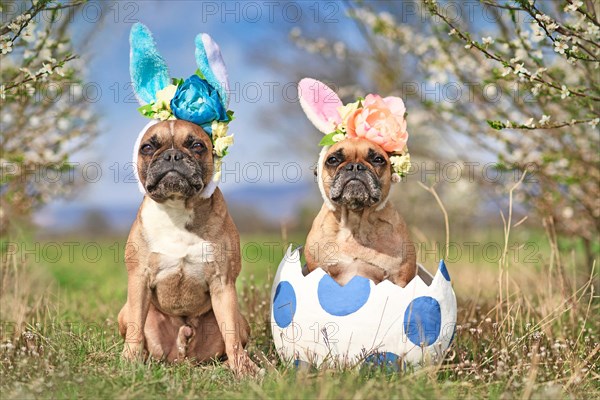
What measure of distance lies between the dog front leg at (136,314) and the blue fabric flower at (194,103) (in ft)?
3.23

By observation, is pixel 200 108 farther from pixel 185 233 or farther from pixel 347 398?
pixel 347 398

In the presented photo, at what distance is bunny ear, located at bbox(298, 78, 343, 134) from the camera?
4488 mm

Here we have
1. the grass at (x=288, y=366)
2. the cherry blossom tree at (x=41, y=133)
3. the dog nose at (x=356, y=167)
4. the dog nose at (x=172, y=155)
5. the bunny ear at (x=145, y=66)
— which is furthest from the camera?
the cherry blossom tree at (x=41, y=133)

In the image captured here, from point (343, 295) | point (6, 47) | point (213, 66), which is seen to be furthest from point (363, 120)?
point (6, 47)

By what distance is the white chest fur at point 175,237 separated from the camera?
4.15 metres

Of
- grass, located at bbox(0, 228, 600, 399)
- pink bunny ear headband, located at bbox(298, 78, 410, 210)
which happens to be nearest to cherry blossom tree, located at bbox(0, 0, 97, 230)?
grass, located at bbox(0, 228, 600, 399)

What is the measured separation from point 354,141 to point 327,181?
0.30 m

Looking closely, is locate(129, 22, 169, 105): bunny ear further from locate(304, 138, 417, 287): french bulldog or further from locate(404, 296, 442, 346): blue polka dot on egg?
locate(404, 296, 442, 346): blue polka dot on egg

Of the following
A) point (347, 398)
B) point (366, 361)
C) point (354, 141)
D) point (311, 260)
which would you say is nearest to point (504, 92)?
point (354, 141)

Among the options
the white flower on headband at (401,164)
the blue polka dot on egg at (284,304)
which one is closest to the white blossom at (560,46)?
the white flower on headband at (401,164)

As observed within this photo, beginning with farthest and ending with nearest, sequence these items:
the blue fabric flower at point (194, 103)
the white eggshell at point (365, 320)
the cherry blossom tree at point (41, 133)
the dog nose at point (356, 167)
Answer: the cherry blossom tree at point (41, 133) < the blue fabric flower at point (194, 103) < the dog nose at point (356, 167) < the white eggshell at point (365, 320)

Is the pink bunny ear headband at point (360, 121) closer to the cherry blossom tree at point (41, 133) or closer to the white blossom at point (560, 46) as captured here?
the white blossom at point (560, 46)

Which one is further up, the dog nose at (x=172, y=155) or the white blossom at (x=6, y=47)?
the white blossom at (x=6, y=47)

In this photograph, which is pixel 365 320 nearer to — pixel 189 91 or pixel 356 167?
pixel 356 167
